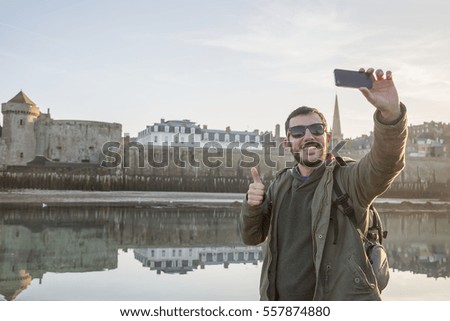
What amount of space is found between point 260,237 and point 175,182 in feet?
52.0

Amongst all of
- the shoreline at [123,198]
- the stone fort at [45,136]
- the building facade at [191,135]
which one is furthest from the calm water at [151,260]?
the building facade at [191,135]

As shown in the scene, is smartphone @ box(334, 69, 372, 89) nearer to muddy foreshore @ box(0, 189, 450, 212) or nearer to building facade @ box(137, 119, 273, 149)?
muddy foreshore @ box(0, 189, 450, 212)

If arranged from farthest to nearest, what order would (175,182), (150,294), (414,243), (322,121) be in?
(175,182) < (414,243) < (150,294) < (322,121)

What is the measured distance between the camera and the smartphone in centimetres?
124

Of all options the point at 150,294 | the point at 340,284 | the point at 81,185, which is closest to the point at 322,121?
the point at 340,284

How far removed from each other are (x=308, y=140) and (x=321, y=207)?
20 cm

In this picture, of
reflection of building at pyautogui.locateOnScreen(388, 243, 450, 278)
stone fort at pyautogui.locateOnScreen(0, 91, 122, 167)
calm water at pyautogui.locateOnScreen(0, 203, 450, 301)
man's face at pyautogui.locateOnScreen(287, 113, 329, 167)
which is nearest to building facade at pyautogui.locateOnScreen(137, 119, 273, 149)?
stone fort at pyautogui.locateOnScreen(0, 91, 122, 167)

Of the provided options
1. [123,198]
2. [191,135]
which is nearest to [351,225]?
[123,198]

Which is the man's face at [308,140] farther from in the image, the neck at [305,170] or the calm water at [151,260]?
the calm water at [151,260]

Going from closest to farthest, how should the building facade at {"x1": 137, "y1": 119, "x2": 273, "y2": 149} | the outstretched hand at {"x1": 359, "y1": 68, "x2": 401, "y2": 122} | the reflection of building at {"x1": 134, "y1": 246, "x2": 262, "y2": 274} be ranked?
the outstretched hand at {"x1": 359, "y1": 68, "x2": 401, "y2": 122} < the reflection of building at {"x1": 134, "y1": 246, "x2": 262, "y2": 274} < the building facade at {"x1": 137, "y1": 119, "x2": 273, "y2": 149}

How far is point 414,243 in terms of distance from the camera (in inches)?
247

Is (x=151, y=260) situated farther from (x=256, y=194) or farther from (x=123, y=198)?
(x=123, y=198)
